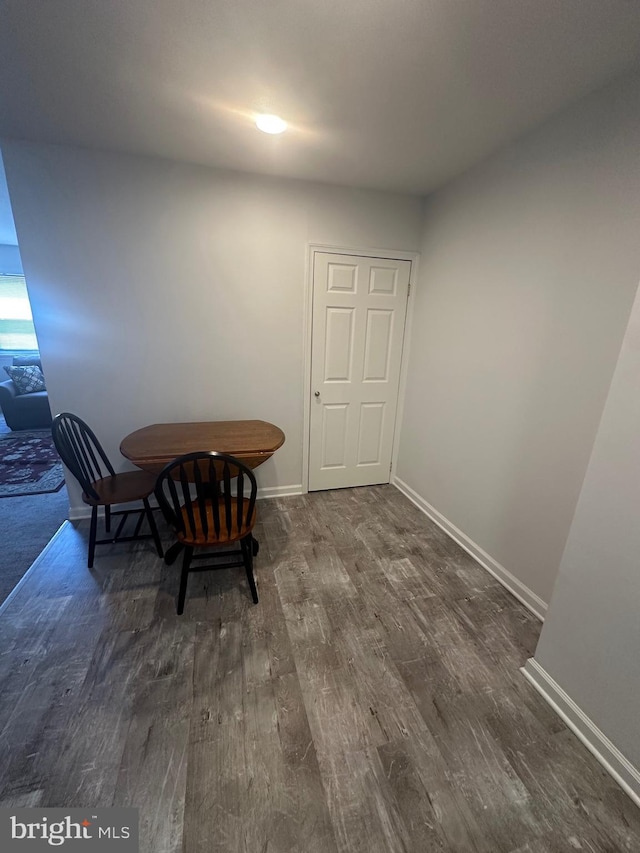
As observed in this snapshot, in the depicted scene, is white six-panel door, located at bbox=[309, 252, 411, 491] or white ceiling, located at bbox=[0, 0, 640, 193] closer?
white ceiling, located at bbox=[0, 0, 640, 193]

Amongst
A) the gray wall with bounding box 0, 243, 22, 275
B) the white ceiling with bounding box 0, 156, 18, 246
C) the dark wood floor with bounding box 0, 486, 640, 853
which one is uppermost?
the white ceiling with bounding box 0, 156, 18, 246

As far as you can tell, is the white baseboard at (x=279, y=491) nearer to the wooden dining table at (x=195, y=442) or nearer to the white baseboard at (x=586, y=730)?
the wooden dining table at (x=195, y=442)

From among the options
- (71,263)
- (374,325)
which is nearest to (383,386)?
(374,325)

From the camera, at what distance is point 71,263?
211 centimetres

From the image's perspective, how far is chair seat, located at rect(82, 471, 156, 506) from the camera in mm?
1925

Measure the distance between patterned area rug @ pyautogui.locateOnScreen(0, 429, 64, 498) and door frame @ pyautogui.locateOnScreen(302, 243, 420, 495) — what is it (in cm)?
224

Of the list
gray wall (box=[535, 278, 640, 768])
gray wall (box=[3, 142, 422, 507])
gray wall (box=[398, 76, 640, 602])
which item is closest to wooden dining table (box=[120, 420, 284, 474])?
gray wall (box=[3, 142, 422, 507])

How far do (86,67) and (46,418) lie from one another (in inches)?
168

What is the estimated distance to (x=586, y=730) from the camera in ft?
3.94

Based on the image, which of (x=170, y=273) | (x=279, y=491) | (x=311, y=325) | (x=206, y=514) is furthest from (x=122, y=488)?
(x=311, y=325)

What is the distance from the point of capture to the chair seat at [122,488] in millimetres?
1925

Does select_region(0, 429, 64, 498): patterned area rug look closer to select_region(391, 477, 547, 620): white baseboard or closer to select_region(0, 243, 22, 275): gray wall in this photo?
select_region(0, 243, 22, 275): gray wall

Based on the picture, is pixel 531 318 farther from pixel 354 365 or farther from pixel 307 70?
pixel 307 70

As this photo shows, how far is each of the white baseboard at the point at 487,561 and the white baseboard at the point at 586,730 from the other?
0.41 m
